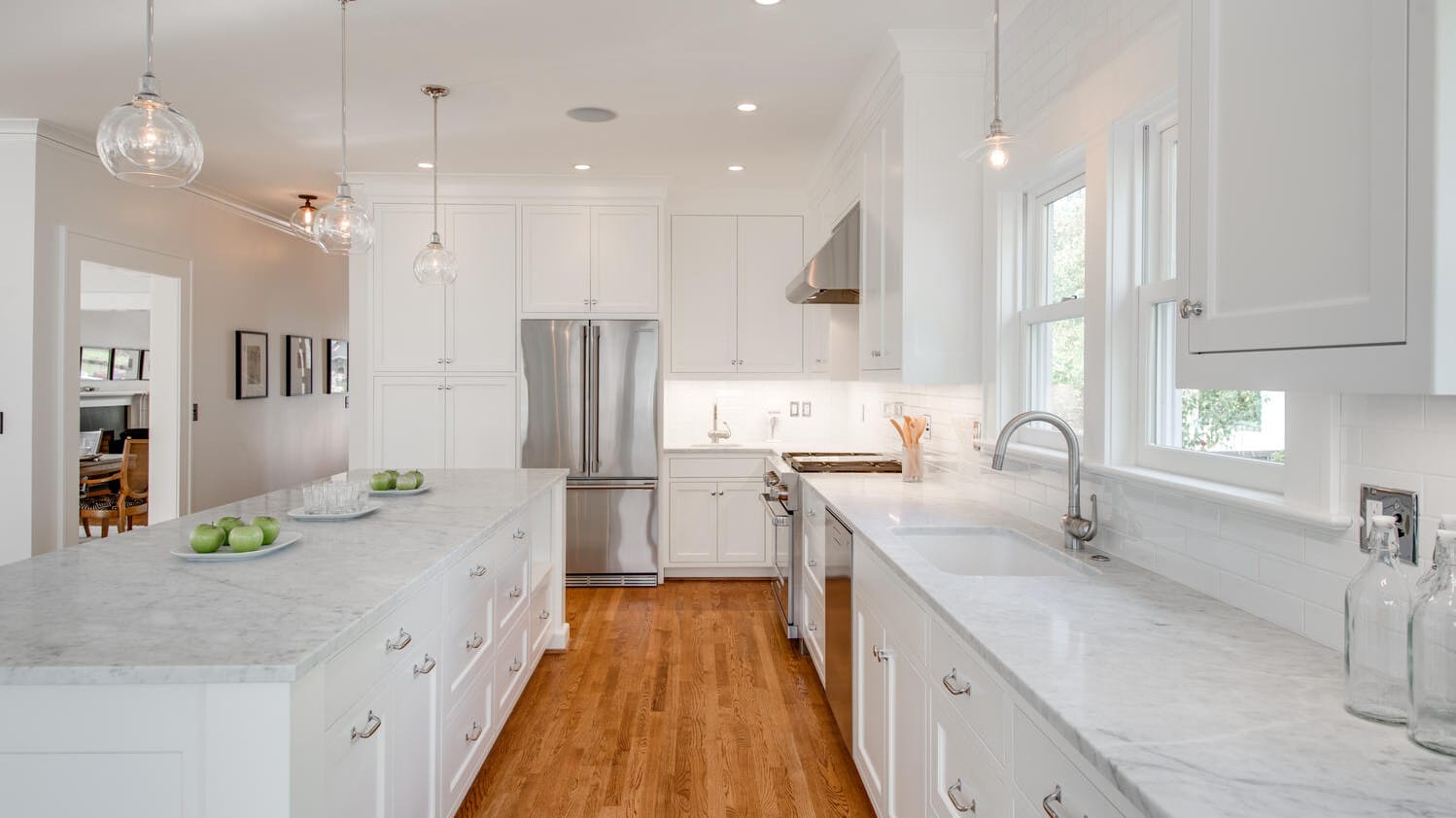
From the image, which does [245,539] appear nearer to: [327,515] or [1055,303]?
Result: [327,515]

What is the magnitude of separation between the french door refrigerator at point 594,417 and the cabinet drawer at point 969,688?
3.83 metres

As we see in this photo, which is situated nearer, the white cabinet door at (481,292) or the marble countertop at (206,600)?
the marble countertop at (206,600)

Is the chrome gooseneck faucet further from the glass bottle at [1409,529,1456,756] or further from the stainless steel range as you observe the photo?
the stainless steel range

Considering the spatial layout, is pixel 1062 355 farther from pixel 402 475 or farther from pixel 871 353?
pixel 402 475

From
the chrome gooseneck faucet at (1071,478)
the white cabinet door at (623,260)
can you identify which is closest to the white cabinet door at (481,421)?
the white cabinet door at (623,260)

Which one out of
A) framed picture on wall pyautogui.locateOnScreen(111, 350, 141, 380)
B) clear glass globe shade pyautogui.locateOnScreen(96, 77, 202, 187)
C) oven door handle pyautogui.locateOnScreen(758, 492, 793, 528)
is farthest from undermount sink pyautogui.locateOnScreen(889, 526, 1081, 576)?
framed picture on wall pyautogui.locateOnScreen(111, 350, 141, 380)

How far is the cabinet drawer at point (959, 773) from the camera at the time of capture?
1389 mm

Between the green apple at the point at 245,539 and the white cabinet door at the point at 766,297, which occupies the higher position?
the white cabinet door at the point at 766,297

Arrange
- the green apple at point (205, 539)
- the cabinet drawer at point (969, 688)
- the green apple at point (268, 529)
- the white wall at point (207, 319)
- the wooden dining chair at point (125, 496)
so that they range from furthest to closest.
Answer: the wooden dining chair at point (125, 496) < the white wall at point (207, 319) < the green apple at point (268, 529) < the green apple at point (205, 539) < the cabinet drawer at point (969, 688)

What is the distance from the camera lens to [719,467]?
5613mm

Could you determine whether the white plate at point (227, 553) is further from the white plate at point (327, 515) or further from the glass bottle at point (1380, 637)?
the glass bottle at point (1380, 637)

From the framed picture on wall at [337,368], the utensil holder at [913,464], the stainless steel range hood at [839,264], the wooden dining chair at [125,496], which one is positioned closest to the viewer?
the utensil holder at [913,464]

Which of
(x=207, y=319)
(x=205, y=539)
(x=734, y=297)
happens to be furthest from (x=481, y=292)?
(x=205, y=539)

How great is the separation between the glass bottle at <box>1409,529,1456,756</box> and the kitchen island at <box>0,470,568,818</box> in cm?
155
